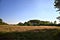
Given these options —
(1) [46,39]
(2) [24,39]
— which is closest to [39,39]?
(1) [46,39]

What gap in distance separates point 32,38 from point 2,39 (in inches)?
118

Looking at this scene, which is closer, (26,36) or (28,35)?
(26,36)

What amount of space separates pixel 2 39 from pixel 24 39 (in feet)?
6.90

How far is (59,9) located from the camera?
18578mm

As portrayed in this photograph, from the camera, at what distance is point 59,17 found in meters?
19.4

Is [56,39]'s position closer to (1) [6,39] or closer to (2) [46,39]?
(2) [46,39]

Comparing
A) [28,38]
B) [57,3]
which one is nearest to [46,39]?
[28,38]

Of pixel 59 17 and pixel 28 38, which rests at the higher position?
pixel 59 17

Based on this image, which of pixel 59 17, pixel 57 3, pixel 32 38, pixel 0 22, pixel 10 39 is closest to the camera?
pixel 10 39

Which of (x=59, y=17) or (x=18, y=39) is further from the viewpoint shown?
(x=59, y=17)

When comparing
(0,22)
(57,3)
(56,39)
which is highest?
(57,3)

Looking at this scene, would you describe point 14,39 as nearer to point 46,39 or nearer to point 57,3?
point 46,39

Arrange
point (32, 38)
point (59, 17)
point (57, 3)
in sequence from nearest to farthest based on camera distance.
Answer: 1. point (32, 38)
2. point (57, 3)
3. point (59, 17)

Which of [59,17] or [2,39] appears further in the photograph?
[59,17]
